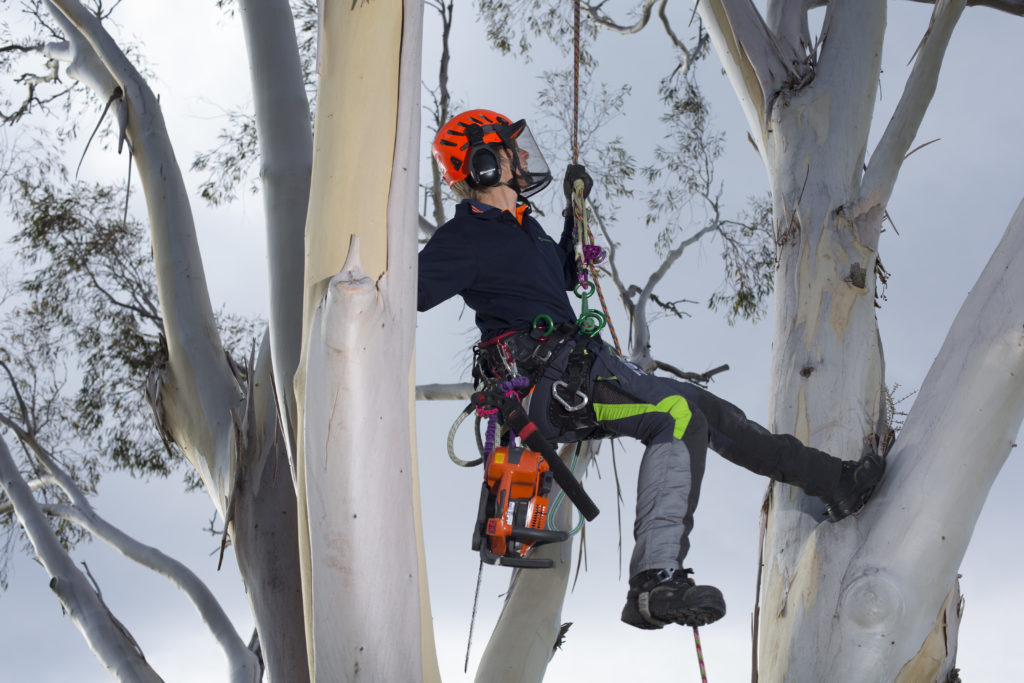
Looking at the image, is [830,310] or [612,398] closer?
[612,398]

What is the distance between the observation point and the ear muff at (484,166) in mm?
2562

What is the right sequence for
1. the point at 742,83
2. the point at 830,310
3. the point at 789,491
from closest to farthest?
1. the point at 789,491
2. the point at 830,310
3. the point at 742,83

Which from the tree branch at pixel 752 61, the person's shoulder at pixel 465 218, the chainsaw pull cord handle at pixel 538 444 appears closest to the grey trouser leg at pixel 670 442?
the chainsaw pull cord handle at pixel 538 444

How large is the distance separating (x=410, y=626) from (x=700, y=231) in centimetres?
595

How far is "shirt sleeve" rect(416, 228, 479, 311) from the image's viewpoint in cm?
235

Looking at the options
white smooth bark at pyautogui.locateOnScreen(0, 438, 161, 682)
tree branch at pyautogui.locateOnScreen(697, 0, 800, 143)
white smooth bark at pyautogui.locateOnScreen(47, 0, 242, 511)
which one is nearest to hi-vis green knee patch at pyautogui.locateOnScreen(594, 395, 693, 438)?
tree branch at pyautogui.locateOnScreen(697, 0, 800, 143)

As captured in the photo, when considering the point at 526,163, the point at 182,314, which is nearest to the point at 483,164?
the point at 526,163

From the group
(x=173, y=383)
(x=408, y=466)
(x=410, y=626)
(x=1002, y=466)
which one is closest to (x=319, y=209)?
(x=408, y=466)

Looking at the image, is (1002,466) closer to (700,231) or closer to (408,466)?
(408,466)

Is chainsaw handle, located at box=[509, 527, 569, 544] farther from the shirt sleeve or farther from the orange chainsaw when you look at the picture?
the shirt sleeve

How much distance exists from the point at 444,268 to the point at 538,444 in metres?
0.51

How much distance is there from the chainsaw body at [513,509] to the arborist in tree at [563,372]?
0.45 feet

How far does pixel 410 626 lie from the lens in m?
1.85

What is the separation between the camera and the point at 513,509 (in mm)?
2299
